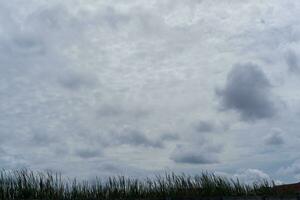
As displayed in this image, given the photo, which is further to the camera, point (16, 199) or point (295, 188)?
point (295, 188)

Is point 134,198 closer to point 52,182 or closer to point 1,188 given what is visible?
point 52,182

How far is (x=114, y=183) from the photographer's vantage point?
15750mm

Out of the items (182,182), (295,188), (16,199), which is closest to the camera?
(16,199)

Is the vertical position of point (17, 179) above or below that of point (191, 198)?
above

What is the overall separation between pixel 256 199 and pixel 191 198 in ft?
5.69

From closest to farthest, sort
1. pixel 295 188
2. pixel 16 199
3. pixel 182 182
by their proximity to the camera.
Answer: pixel 16 199, pixel 182 182, pixel 295 188

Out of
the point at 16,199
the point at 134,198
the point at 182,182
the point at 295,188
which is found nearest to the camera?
the point at 16,199

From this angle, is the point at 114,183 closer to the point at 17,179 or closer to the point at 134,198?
the point at 134,198

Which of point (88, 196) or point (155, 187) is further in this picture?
point (155, 187)

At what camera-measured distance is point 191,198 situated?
49.3 ft

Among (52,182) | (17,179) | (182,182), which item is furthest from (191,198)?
(17,179)

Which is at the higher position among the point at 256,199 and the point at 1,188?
the point at 1,188

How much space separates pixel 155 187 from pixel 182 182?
87 cm

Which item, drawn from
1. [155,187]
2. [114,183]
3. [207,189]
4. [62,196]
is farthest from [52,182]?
[207,189]
